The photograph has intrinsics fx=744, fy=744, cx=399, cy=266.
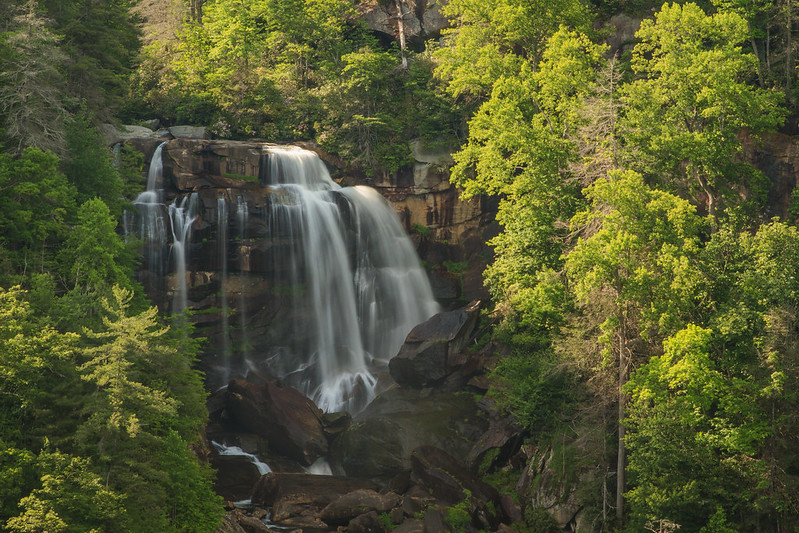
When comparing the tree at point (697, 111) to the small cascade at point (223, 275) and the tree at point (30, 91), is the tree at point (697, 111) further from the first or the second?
the tree at point (30, 91)

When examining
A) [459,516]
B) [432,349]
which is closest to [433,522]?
[459,516]

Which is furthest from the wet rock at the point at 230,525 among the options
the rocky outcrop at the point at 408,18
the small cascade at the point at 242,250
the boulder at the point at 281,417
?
the rocky outcrop at the point at 408,18

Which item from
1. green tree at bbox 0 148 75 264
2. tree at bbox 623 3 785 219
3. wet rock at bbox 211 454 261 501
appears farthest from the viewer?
wet rock at bbox 211 454 261 501

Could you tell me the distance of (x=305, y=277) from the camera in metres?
42.6

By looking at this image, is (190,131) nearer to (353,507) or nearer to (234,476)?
(234,476)

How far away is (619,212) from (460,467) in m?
13.0

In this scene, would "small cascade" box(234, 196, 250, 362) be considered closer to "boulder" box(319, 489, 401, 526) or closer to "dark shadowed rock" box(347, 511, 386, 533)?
"boulder" box(319, 489, 401, 526)

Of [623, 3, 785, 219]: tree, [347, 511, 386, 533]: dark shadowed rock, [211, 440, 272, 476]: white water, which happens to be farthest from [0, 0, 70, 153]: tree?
[623, 3, 785, 219]: tree

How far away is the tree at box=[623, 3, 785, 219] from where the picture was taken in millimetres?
28594

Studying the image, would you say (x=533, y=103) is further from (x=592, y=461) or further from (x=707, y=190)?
(x=592, y=461)

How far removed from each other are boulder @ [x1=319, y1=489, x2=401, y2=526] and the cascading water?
10415 mm

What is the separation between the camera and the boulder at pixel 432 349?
3806cm

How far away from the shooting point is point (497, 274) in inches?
1300

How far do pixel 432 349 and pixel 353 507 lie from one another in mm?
11543
